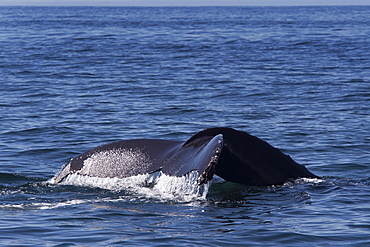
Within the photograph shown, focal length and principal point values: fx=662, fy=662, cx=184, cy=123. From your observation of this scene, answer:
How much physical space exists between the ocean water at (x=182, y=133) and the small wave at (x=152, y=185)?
0.02 m

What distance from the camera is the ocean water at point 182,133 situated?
23.2 feet

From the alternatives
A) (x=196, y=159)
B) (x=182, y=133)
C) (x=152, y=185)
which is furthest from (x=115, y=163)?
(x=182, y=133)

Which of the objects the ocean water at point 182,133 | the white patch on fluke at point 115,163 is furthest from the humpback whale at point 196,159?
the ocean water at point 182,133

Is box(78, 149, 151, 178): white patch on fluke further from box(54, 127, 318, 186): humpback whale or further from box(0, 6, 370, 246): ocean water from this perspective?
box(0, 6, 370, 246): ocean water

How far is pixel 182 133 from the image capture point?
13359 millimetres

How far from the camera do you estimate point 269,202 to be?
7.88m

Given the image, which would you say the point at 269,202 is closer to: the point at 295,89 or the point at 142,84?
the point at 295,89

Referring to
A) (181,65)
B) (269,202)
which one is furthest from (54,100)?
(269,202)

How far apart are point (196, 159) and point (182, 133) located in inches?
262

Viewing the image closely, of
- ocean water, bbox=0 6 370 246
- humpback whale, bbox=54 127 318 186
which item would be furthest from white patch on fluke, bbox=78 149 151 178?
ocean water, bbox=0 6 370 246

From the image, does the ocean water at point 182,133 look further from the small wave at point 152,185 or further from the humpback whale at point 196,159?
the humpback whale at point 196,159

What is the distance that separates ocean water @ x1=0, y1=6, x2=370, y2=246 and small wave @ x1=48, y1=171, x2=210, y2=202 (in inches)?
0.9

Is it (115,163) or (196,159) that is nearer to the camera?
(196,159)

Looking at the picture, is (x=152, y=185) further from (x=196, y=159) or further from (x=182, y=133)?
(x=182, y=133)
